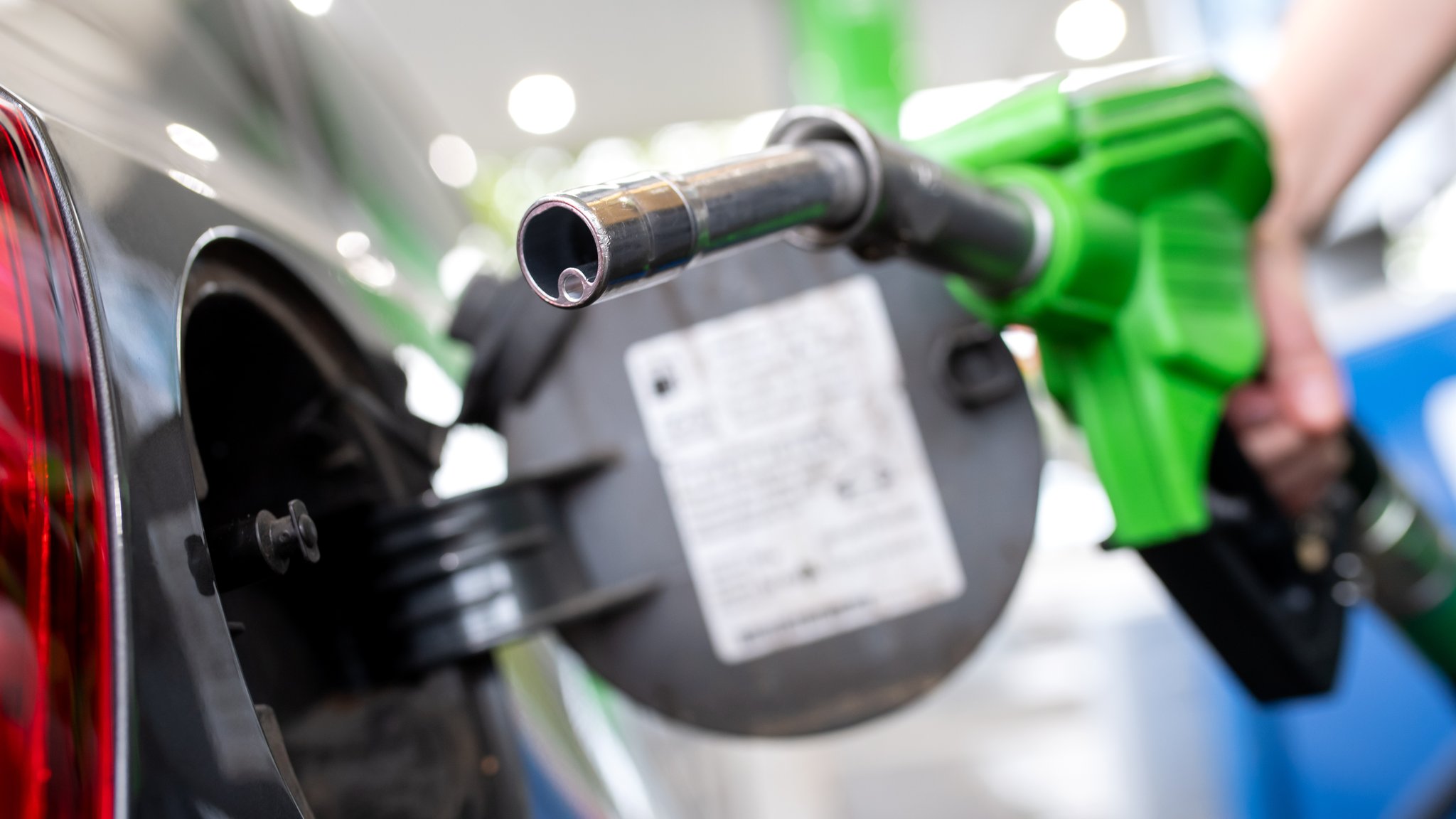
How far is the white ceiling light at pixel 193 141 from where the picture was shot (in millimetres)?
421

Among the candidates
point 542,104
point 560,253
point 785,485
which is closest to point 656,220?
point 560,253

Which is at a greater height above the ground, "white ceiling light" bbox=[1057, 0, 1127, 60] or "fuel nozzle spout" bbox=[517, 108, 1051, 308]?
"white ceiling light" bbox=[1057, 0, 1127, 60]

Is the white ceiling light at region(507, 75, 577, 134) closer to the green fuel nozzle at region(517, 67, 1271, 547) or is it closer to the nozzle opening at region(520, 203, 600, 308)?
the green fuel nozzle at region(517, 67, 1271, 547)

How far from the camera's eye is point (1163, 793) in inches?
84.8

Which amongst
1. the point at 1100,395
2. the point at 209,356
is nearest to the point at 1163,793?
the point at 1100,395

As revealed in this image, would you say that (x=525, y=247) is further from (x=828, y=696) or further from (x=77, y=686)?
(x=828, y=696)

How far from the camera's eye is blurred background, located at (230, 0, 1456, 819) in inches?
32.2

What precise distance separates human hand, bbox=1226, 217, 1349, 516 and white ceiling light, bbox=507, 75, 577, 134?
4871 millimetres

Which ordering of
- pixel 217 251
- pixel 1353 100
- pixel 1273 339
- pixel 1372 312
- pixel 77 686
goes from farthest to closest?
pixel 1372 312 < pixel 1353 100 < pixel 1273 339 < pixel 217 251 < pixel 77 686

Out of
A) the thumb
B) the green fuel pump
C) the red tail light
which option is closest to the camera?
the red tail light

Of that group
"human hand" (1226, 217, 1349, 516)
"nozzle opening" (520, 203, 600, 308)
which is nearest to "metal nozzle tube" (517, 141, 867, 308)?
"nozzle opening" (520, 203, 600, 308)

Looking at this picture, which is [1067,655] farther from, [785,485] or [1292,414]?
[785,485]

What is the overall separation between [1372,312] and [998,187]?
6.14ft

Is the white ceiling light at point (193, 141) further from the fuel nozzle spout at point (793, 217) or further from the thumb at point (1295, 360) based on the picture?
→ the thumb at point (1295, 360)
